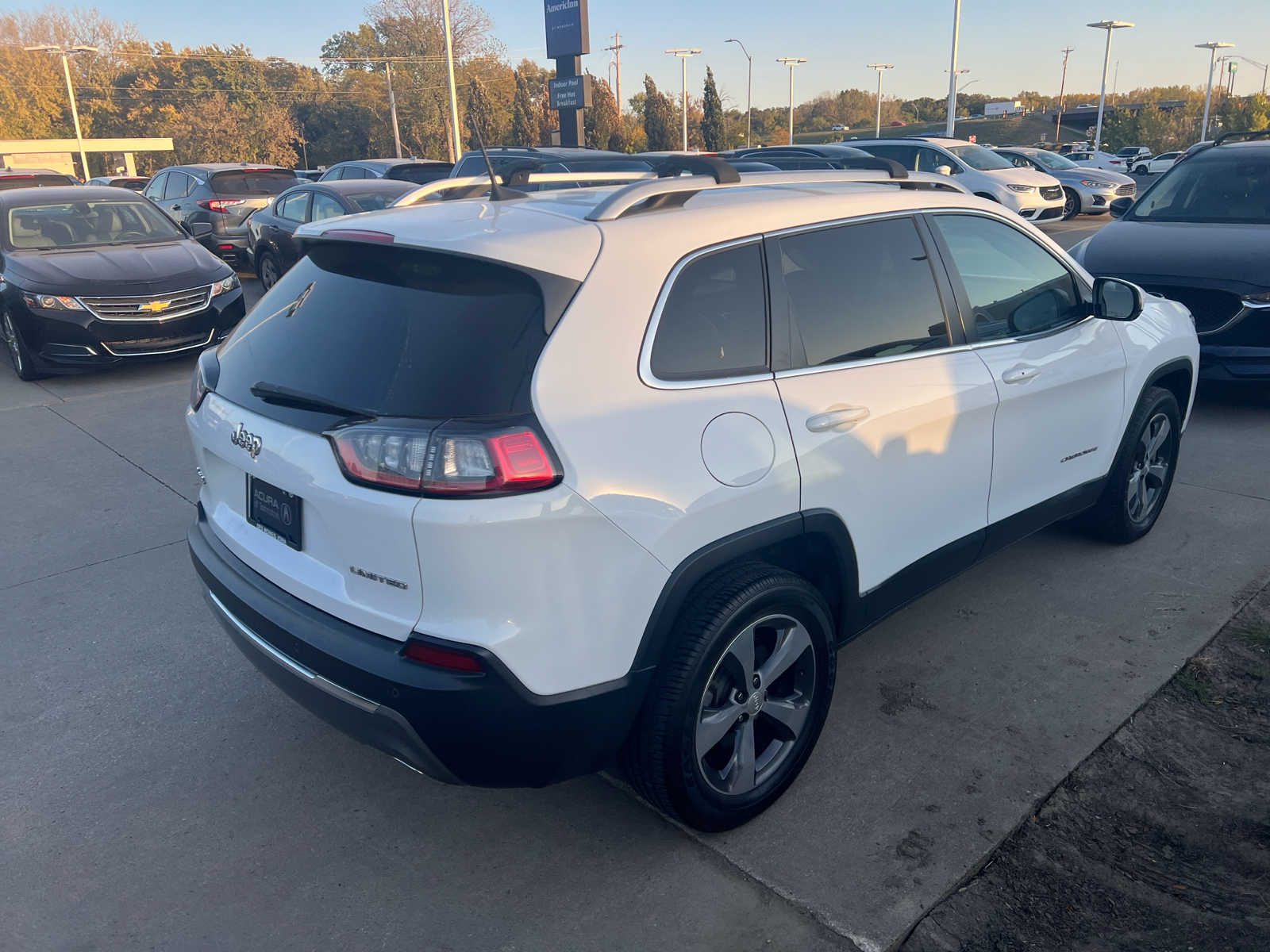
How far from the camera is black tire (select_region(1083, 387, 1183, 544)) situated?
175 inches

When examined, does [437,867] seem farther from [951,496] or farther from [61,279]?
[61,279]

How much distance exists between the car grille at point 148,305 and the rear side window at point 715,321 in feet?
23.3

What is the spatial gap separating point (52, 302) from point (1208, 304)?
867 cm

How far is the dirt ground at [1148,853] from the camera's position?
2480 millimetres

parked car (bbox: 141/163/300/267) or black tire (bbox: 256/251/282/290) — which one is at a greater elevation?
parked car (bbox: 141/163/300/267)

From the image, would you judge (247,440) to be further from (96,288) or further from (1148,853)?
(96,288)

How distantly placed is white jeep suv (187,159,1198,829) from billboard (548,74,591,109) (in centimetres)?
2616

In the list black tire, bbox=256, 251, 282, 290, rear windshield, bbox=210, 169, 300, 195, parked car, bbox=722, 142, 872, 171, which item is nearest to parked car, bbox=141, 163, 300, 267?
rear windshield, bbox=210, 169, 300, 195

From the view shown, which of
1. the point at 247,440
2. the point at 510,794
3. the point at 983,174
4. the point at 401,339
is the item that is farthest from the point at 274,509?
the point at 983,174

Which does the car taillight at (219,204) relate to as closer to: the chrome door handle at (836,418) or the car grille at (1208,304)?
the car grille at (1208,304)

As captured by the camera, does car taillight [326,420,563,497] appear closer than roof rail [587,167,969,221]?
Yes

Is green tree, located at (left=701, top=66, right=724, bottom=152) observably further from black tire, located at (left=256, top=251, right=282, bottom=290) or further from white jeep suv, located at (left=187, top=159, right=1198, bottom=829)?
white jeep suv, located at (left=187, top=159, right=1198, bottom=829)

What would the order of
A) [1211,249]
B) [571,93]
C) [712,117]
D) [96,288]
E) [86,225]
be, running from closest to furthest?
[1211,249] < [96,288] < [86,225] < [571,93] < [712,117]

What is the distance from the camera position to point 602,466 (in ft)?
7.72
